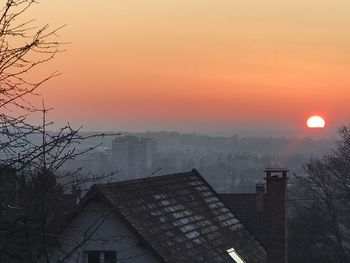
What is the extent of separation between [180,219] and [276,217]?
3669 millimetres

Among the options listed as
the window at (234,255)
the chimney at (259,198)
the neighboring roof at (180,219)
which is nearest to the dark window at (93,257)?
the neighboring roof at (180,219)

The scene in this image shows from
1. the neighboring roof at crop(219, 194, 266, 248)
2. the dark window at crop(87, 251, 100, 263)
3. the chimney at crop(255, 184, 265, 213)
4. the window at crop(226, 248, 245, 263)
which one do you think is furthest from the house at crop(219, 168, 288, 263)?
the chimney at crop(255, 184, 265, 213)

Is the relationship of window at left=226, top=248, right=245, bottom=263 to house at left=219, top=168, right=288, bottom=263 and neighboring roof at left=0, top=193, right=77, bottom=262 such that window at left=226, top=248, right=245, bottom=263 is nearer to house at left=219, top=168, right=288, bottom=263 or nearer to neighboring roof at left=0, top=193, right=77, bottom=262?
house at left=219, top=168, right=288, bottom=263

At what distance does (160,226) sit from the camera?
49.4 ft

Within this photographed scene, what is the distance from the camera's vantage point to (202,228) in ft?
55.0

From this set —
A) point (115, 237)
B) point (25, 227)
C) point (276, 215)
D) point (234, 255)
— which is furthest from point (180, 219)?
point (25, 227)

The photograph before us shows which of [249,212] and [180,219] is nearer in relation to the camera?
[180,219]

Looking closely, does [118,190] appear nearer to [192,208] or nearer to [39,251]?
[192,208]

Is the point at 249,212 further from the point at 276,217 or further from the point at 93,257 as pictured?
the point at 93,257

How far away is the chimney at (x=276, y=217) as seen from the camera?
17.9m

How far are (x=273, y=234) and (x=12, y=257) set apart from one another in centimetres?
1357

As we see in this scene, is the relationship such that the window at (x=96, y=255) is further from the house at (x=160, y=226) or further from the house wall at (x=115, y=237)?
the house wall at (x=115, y=237)

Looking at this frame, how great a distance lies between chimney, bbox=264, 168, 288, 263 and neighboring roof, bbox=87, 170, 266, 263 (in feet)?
2.11

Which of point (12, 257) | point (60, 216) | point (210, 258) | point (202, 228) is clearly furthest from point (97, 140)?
point (202, 228)
